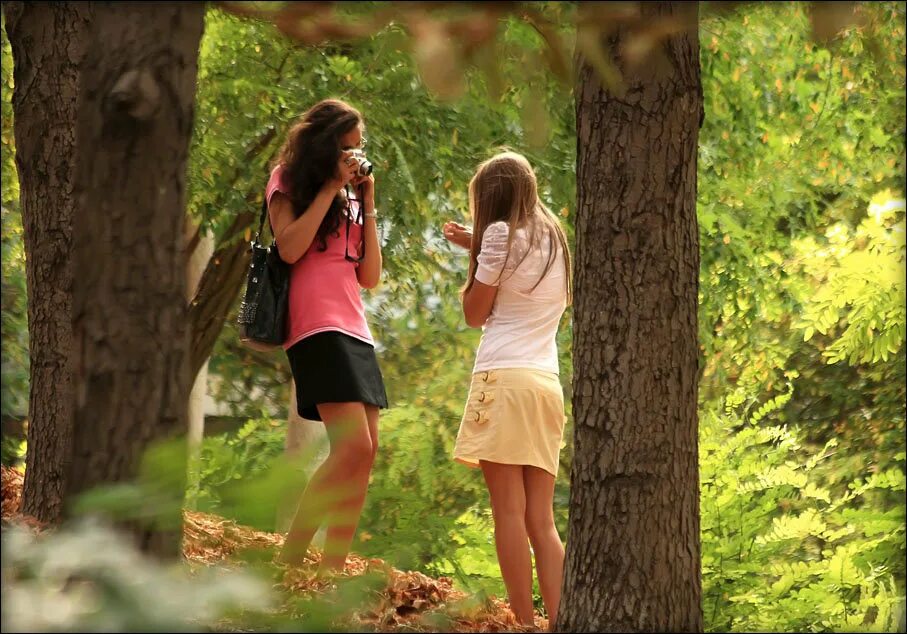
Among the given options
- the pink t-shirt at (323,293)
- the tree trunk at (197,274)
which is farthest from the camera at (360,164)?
the tree trunk at (197,274)

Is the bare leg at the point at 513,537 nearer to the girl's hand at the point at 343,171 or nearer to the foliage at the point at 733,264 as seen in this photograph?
the foliage at the point at 733,264

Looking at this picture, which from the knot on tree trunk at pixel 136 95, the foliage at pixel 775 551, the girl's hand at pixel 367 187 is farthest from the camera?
the foliage at pixel 775 551

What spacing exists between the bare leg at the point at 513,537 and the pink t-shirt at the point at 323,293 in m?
0.69

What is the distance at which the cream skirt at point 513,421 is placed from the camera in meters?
4.28

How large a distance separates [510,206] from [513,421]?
2.47 ft

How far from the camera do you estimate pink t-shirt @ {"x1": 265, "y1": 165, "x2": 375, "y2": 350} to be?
4.43 m

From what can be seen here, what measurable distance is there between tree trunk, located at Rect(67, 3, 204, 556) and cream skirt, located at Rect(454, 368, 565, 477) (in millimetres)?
1877

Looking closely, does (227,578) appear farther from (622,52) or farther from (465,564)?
(465,564)

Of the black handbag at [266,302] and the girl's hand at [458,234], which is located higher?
the girl's hand at [458,234]

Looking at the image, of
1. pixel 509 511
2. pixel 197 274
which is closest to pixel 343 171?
pixel 509 511

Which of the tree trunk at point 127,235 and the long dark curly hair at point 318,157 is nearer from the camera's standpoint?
the tree trunk at point 127,235

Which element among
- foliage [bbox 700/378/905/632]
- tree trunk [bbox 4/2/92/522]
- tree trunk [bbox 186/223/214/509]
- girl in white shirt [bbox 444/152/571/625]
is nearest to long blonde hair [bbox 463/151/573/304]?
girl in white shirt [bbox 444/152/571/625]

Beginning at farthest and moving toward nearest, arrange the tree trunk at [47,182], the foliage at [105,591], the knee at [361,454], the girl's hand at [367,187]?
the tree trunk at [47,182] < the girl's hand at [367,187] < the knee at [361,454] < the foliage at [105,591]

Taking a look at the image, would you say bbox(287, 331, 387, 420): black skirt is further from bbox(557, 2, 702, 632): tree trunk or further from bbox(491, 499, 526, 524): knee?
bbox(557, 2, 702, 632): tree trunk
